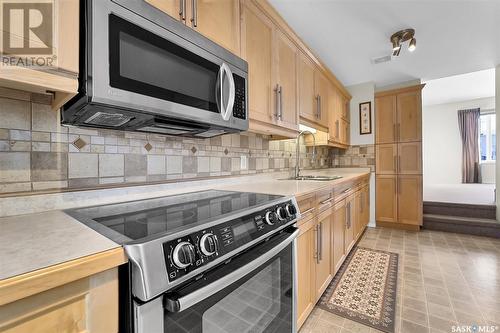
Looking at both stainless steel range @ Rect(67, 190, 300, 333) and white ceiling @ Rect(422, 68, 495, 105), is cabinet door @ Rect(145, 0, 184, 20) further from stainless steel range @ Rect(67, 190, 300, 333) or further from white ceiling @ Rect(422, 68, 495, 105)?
white ceiling @ Rect(422, 68, 495, 105)

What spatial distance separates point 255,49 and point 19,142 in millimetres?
1342

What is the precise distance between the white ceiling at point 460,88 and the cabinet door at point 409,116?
1.10 meters

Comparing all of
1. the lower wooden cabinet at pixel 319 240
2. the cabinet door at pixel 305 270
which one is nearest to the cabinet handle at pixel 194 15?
the lower wooden cabinet at pixel 319 240

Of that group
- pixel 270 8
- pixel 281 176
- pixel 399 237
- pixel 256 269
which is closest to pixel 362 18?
pixel 270 8

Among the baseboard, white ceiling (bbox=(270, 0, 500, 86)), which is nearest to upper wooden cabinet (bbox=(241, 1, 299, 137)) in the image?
white ceiling (bbox=(270, 0, 500, 86))

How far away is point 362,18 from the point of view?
2068mm

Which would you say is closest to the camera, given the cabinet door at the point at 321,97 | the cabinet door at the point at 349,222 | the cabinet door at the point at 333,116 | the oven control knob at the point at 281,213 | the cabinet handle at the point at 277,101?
the oven control knob at the point at 281,213

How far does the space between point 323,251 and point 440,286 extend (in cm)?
120

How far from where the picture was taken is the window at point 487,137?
20.8ft

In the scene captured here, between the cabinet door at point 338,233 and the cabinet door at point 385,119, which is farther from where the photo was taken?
the cabinet door at point 385,119

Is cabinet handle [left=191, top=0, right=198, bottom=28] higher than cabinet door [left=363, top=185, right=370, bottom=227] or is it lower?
higher

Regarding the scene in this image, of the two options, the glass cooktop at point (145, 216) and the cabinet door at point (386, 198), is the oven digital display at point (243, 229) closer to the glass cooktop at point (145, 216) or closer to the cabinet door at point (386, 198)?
the glass cooktop at point (145, 216)

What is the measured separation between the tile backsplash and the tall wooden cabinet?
3254 millimetres

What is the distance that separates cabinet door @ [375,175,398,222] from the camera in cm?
361
